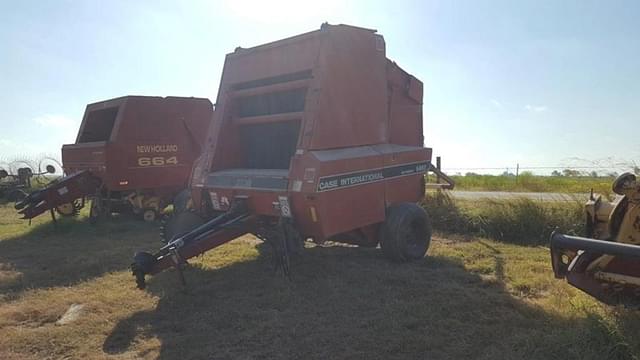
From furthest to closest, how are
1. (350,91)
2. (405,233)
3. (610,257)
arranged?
(405,233)
(350,91)
(610,257)

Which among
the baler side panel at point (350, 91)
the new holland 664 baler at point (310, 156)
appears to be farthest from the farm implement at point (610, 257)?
the baler side panel at point (350, 91)

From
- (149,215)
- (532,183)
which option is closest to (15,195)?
(149,215)

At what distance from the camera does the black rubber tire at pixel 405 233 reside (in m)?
6.25

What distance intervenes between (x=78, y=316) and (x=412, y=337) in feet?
9.85

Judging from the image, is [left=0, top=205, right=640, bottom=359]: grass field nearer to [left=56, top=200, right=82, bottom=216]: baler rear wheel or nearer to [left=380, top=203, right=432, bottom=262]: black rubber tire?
A: [left=380, top=203, right=432, bottom=262]: black rubber tire

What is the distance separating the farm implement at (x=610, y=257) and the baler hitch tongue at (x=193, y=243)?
3.19 meters

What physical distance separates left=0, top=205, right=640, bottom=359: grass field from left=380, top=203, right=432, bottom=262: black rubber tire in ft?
0.57

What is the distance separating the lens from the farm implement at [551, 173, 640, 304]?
3576 millimetres

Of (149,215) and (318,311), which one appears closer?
(318,311)

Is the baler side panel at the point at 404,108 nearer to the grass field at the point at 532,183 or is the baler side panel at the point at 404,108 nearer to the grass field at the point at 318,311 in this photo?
the grass field at the point at 318,311

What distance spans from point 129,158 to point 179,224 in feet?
15.1

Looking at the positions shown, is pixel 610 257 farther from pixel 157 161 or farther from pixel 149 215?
pixel 149 215

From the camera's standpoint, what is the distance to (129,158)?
1042 centimetres

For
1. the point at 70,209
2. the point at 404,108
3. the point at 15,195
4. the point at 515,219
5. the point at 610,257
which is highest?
the point at 404,108
